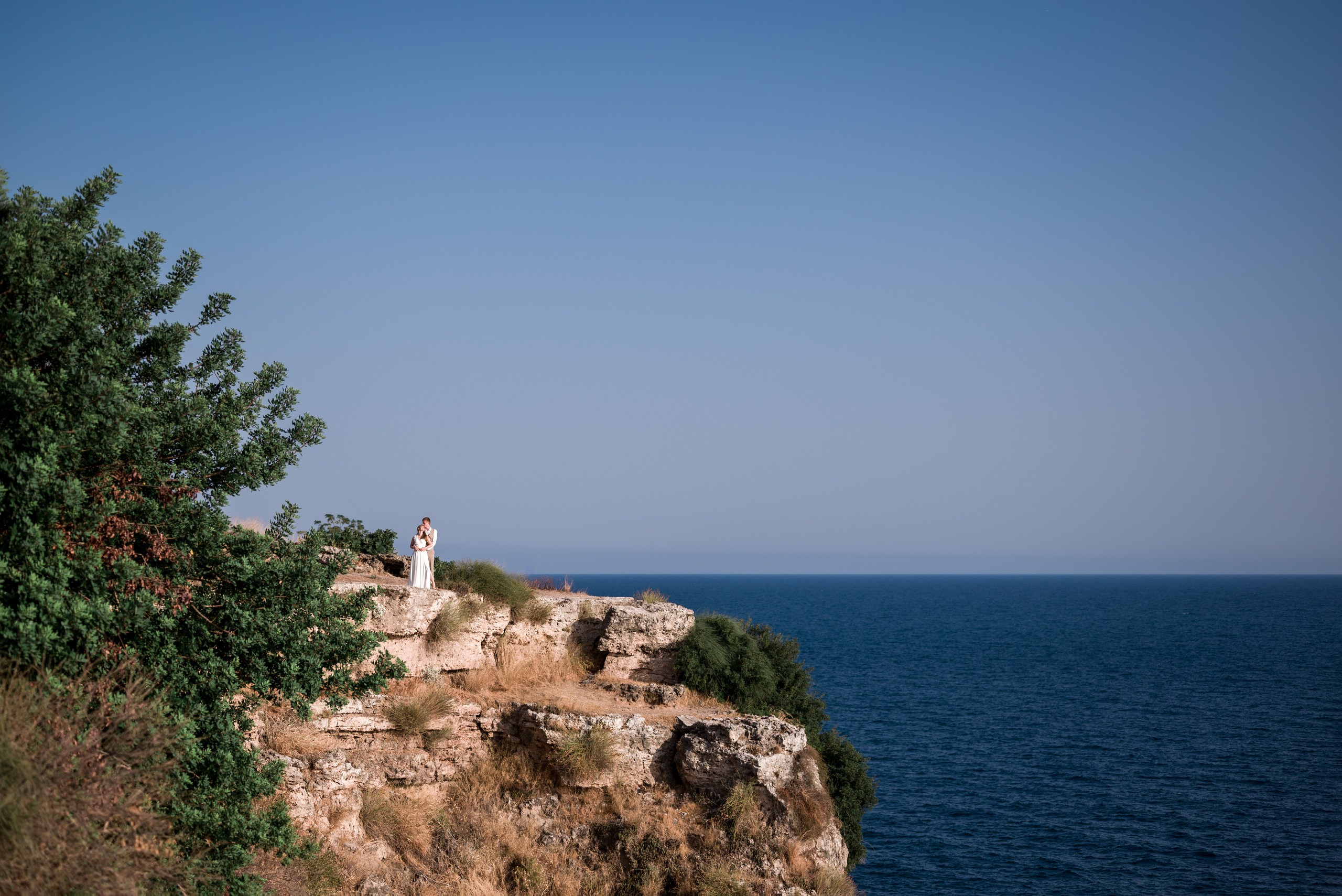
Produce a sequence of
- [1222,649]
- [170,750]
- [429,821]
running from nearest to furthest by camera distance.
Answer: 1. [170,750]
2. [429,821]
3. [1222,649]

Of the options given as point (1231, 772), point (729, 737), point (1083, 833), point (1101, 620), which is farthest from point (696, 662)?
point (1101, 620)

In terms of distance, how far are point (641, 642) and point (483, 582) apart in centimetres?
510

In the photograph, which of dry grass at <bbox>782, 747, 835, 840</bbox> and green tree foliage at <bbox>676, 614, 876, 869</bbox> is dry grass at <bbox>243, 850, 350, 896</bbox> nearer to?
dry grass at <bbox>782, 747, 835, 840</bbox>

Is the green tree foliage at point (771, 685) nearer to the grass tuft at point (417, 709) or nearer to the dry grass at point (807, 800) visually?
the dry grass at point (807, 800)

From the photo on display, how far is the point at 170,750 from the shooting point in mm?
12758

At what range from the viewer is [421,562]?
77.0 feet

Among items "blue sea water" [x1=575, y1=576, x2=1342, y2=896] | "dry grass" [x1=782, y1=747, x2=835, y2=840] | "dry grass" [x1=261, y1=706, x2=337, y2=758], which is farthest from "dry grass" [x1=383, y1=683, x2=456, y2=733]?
"blue sea water" [x1=575, y1=576, x2=1342, y2=896]

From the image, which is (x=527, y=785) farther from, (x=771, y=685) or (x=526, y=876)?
(x=771, y=685)

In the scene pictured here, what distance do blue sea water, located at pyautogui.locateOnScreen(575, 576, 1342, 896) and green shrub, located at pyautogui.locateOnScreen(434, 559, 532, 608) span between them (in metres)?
20.8

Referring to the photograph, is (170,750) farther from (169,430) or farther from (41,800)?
(169,430)

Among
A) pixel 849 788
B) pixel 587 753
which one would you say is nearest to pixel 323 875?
pixel 587 753

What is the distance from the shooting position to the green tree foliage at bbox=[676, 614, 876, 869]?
25.4 m

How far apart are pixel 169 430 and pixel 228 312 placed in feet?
8.10

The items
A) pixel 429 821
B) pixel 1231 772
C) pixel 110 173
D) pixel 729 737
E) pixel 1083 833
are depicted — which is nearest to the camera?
pixel 110 173
